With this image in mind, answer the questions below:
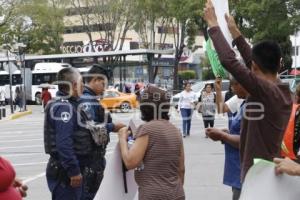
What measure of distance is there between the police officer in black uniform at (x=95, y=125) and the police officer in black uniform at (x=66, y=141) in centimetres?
9

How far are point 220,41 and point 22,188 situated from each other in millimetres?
1672

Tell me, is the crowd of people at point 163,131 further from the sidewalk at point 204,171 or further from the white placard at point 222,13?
the sidewalk at point 204,171

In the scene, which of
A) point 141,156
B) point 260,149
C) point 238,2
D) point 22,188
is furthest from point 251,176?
point 238,2

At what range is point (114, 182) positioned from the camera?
4.90m

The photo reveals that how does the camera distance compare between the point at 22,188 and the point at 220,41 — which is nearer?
the point at 220,41

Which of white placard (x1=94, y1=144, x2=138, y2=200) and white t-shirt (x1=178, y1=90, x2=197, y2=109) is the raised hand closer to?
white placard (x1=94, y1=144, x2=138, y2=200)

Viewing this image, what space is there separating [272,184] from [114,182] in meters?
1.84

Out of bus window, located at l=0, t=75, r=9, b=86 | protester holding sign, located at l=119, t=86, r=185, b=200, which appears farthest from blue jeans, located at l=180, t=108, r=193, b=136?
bus window, located at l=0, t=75, r=9, b=86

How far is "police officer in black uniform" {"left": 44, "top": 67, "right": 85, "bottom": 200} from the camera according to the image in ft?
17.0

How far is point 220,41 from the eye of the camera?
3781 mm

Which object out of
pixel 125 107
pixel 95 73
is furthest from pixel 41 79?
pixel 95 73

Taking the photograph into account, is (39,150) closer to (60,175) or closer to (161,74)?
(60,175)

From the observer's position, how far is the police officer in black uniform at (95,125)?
5.47m

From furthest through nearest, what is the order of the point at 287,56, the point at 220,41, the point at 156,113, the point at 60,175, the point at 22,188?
the point at 287,56 < the point at 60,175 < the point at 156,113 < the point at 22,188 < the point at 220,41
